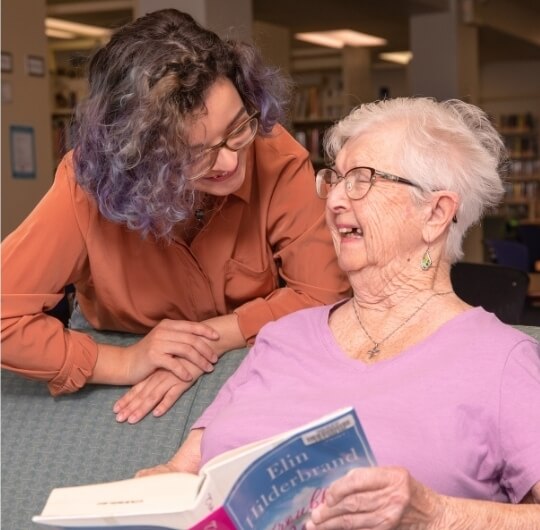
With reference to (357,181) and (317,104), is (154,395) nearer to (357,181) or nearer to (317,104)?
(357,181)

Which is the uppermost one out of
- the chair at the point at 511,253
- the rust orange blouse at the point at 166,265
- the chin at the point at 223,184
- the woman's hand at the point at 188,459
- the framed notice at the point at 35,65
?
the framed notice at the point at 35,65

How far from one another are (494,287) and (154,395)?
1.05 m

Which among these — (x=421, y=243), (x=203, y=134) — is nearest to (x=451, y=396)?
(x=421, y=243)

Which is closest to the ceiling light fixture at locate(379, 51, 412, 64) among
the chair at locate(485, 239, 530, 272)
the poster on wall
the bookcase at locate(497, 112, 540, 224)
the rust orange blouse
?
the bookcase at locate(497, 112, 540, 224)

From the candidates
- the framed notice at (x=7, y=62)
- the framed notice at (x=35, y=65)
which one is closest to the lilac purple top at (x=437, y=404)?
the framed notice at (x=7, y=62)

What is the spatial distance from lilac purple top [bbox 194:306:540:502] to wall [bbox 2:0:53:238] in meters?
4.60

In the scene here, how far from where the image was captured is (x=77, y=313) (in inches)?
88.7

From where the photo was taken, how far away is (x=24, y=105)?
6254 mm

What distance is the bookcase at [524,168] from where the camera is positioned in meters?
14.3

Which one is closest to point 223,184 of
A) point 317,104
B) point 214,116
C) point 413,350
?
point 214,116

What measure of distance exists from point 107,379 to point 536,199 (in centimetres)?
1299

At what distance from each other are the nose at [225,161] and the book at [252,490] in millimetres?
627

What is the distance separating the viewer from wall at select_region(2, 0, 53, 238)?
240 inches

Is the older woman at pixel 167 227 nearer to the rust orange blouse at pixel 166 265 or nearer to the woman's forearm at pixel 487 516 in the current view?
the rust orange blouse at pixel 166 265
